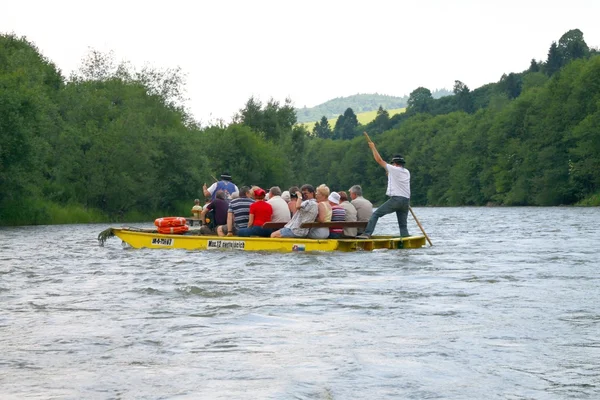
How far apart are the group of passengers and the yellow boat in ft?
1.76

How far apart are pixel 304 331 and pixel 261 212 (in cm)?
1085

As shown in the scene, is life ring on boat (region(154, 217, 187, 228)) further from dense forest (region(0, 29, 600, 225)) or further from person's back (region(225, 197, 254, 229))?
dense forest (region(0, 29, 600, 225))

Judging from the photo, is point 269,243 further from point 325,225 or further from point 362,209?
point 362,209

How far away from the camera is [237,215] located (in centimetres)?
2067

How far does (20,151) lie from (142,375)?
40.0 m

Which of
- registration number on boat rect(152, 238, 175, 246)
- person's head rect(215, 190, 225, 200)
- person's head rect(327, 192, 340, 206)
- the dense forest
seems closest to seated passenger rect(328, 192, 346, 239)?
person's head rect(327, 192, 340, 206)

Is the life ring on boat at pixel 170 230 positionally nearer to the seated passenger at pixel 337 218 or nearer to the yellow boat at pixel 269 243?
the yellow boat at pixel 269 243

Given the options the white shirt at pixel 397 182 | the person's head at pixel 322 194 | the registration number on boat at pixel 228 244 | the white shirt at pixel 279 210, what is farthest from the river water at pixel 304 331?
the white shirt at pixel 397 182

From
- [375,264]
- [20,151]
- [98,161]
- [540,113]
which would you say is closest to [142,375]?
[375,264]

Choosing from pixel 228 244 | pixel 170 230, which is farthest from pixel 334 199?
pixel 170 230

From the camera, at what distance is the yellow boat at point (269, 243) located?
61.4ft

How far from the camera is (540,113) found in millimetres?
91312

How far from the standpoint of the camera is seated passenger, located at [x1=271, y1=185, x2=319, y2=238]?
18.9 metres

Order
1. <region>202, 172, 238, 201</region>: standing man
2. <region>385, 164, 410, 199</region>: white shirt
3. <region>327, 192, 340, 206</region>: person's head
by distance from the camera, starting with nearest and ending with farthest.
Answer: <region>385, 164, 410, 199</region>: white shirt, <region>327, 192, 340, 206</region>: person's head, <region>202, 172, 238, 201</region>: standing man
